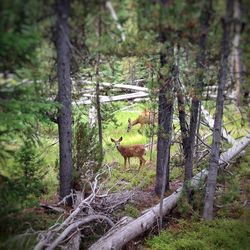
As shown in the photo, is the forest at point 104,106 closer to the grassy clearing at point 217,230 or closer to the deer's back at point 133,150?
the grassy clearing at point 217,230


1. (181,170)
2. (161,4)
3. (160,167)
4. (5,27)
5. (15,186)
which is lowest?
(181,170)

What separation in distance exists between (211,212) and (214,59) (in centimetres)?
399

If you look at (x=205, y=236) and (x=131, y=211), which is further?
(x=131, y=211)

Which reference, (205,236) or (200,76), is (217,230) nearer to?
(205,236)

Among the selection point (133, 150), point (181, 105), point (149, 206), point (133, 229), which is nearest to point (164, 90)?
point (181, 105)

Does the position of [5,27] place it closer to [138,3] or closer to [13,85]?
[13,85]

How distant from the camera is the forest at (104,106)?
477 centimetres

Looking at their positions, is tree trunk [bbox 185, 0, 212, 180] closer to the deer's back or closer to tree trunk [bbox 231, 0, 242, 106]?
tree trunk [bbox 231, 0, 242, 106]

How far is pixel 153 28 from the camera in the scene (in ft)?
17.6

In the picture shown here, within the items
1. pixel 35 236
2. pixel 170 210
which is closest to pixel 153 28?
pixel 35 236

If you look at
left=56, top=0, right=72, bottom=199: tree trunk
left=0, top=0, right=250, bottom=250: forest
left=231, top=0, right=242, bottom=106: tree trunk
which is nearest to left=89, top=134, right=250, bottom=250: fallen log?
left=0, top=0, right=250, bottom=250: forest

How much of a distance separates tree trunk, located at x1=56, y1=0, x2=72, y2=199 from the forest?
21 mm

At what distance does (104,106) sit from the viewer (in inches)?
478

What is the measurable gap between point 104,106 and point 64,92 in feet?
16.9
